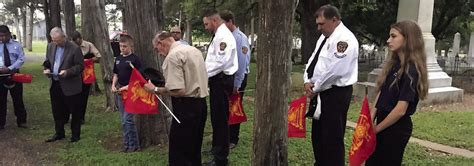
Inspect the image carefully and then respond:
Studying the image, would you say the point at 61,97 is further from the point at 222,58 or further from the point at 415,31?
the point at 415,31

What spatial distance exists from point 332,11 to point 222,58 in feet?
5.08

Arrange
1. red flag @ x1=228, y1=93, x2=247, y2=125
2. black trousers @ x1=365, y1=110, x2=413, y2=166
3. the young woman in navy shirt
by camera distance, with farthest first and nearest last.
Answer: red flag @ x1=228, y1=93, x2=247, y2=125, black trousers @ x1=365, y1=110, x2=413, y2=166, the young woman in navy shirt

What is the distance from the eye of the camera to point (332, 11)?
4.33m

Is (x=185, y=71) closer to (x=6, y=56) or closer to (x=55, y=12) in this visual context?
(x=6, y=56)

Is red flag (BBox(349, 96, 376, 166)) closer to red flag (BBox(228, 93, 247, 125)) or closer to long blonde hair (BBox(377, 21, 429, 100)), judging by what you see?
long blonde hair (BBox(377, 21, 429, 100))

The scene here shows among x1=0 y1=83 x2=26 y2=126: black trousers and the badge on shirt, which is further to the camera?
x1=0 y1=83 x2=26 y2=126: black trousers

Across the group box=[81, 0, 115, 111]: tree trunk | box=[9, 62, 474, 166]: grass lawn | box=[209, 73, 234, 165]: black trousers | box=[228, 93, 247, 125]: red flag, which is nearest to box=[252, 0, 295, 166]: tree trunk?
box=[209, 73, 234, 165]: black trousers

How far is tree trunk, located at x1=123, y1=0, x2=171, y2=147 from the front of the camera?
6.25 meters

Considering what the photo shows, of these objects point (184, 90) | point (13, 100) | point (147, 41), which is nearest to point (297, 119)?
point (184, 90)

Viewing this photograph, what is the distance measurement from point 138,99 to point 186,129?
2.85 ft

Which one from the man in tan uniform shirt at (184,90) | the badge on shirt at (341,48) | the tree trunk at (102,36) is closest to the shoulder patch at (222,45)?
the man in tan uniform shirt at (184,90)

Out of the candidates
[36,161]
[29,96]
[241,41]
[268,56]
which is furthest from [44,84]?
[268,56]

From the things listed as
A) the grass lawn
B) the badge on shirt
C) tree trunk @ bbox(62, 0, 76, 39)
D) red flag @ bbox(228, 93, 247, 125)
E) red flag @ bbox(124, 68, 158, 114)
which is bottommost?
the grass lawn

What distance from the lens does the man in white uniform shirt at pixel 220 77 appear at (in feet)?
17.9
